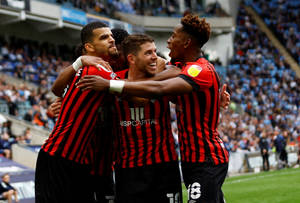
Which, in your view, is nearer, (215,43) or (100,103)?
(100,103)

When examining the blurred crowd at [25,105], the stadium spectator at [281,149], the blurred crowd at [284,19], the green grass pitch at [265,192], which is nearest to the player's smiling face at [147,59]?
the green grass pitch at [265,192]

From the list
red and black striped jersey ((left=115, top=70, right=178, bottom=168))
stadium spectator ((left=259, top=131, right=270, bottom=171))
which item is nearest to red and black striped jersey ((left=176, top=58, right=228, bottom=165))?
red and black striped jersey ((left=115, top=70, right=178, bottom=168))

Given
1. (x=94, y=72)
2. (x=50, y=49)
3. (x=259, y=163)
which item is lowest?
(x=259, y=163)

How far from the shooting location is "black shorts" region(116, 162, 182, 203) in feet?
15.7

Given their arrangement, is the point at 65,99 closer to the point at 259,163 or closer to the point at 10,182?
the point at 10,182

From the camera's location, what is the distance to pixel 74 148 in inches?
189

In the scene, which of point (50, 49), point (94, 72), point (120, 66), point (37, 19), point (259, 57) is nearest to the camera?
point (94, 72)

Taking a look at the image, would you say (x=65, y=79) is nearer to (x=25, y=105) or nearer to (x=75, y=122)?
(x=75, y=122)

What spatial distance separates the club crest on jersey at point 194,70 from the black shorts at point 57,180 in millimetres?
1408

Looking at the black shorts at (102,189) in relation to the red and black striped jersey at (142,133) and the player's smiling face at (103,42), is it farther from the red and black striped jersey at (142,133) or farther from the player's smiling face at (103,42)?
the player's smiling face at (103,42)

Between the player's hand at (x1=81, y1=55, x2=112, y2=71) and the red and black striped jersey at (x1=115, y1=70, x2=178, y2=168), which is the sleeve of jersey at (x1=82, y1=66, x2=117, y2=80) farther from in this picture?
the red and black striped jersey at (x1=115, y1=70, x2=178, y2=168)

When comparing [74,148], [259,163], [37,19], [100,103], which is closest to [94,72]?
[100,103]

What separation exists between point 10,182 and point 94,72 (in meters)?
7.79

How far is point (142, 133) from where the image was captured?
4828 mm
